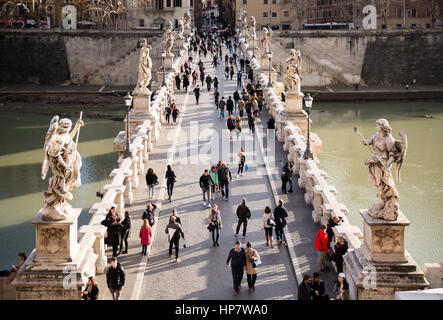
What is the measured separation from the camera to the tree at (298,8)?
76.0 m

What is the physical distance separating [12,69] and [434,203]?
48376 mm

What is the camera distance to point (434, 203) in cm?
2578

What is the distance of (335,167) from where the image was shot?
31844mm

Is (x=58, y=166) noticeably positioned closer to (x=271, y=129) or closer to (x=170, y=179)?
(x=170, y=179)

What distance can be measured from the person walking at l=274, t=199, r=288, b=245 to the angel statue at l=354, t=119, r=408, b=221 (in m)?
3.52

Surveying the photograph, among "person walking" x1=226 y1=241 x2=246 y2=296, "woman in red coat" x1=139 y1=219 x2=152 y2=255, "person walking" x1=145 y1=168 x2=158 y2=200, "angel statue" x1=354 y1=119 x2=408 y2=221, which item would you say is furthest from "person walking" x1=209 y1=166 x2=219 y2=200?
"angel statue" x1=354 y1=119 x2=408 y2=221

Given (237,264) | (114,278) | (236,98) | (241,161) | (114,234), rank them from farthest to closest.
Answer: (236,98), (241,161), (114,234), (237,264), (114,278)

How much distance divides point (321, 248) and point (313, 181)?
4.38 meters

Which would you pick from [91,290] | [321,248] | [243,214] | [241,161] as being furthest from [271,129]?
[91,290]

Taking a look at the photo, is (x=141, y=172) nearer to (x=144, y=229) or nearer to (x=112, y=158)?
(x=144, y=229)

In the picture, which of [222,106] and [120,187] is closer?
[120,187]

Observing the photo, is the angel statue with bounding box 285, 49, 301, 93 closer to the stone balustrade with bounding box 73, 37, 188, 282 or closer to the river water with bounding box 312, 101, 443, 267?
the river water with bounding box 312, 101, 443, 267

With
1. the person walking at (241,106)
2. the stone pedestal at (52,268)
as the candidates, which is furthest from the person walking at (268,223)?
the person walking at (241,106)

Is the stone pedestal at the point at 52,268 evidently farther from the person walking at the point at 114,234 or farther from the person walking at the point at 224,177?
the person walking at the point at 224,177
